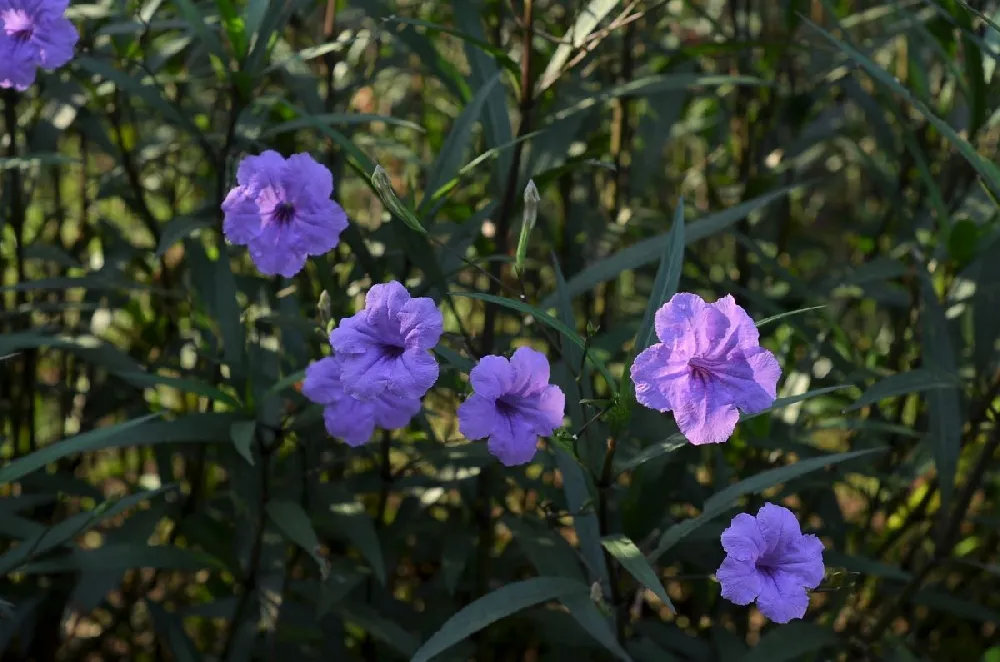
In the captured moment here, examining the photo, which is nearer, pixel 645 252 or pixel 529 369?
pixel 529 369

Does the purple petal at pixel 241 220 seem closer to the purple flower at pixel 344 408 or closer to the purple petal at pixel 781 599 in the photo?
the purple flower at pixel 344 408

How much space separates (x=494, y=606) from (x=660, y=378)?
38cm

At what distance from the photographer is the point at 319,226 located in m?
1.22

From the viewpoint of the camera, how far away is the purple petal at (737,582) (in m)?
1.00

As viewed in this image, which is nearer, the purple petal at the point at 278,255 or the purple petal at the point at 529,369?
the purple petal at the point at 529,369

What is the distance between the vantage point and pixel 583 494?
1.38 m

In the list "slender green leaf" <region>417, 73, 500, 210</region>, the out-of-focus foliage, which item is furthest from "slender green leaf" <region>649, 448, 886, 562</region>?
"slender green leaf" <region>417, 73, 500, 210</region>

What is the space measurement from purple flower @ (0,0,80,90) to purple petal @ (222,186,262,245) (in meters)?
0.34

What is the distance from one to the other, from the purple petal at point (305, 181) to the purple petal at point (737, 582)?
60 centimetres

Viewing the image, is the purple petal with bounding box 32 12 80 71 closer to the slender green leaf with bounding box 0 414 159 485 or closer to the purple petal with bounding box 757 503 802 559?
the slender green leaf with bounding box 0 414 159 485

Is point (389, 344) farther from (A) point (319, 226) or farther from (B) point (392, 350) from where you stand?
(A) point (319, 226)

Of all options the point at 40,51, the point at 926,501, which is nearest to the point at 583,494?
the point at 926,501

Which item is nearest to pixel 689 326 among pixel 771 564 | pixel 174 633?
pixel 771 564

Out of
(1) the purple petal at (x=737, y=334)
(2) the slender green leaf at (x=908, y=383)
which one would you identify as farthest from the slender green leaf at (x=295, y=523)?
(2) the slender green leaf at (x=908, y=383)
